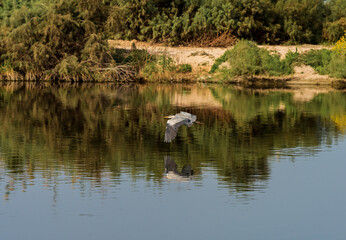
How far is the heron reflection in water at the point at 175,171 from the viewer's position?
15.0m

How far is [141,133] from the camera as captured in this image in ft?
70.8

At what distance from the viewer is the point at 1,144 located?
19.2 metres

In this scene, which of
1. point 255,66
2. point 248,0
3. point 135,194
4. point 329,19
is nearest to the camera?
point 135,194

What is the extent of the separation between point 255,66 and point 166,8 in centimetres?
1175

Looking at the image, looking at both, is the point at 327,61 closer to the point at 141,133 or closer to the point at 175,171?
the point at 141,133

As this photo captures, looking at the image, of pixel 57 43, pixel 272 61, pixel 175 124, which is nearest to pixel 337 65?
pixel 272 61

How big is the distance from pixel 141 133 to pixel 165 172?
20.5ft

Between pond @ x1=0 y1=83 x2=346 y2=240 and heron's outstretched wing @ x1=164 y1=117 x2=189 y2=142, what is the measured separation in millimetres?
677

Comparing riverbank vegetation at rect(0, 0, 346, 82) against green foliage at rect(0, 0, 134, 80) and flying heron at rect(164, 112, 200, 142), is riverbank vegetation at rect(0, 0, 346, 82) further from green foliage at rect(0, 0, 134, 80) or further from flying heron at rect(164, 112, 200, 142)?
flying heron at rect(164, 112, 200, 142)

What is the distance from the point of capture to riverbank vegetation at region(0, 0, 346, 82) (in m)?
44.3

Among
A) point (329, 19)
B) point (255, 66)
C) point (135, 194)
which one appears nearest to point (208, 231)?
point (135, 194)

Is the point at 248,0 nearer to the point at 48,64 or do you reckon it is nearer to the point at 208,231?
the point at 48,64

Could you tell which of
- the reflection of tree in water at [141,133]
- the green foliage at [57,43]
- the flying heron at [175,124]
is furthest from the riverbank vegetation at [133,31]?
the flying heron at [175,124]

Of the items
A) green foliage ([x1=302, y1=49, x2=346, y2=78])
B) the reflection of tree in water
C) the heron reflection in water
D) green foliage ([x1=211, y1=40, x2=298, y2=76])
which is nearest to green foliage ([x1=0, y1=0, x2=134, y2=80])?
green foliage ([x1=211, y1=40, x2=298, y2=76])
